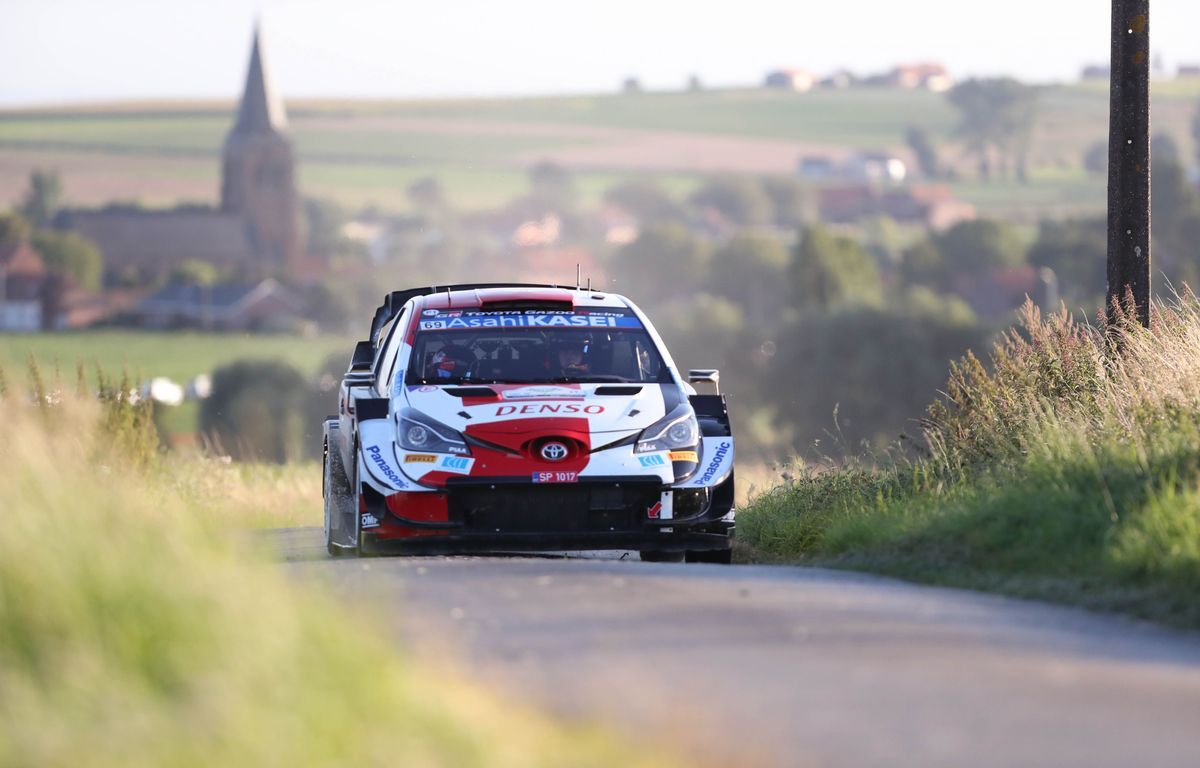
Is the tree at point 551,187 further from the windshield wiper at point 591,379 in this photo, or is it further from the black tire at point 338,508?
the windshield wiper at point 591,379

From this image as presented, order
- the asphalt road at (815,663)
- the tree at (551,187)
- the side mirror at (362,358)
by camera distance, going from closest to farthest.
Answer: the asphalt road at (815,663)
the side mirror at (362,358)
the tree at (551,187)

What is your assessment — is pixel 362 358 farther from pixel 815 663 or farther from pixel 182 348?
pixel 182 348

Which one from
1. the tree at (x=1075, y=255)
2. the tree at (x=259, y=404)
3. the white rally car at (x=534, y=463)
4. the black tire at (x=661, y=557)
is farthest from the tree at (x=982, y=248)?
the white rally car at (x=534, y=463)

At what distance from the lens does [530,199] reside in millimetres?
191375

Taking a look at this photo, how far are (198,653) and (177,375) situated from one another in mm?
123944

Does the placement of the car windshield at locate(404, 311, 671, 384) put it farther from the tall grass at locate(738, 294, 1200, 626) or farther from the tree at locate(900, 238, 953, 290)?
the tree at locate(900, 238, 953, 290)

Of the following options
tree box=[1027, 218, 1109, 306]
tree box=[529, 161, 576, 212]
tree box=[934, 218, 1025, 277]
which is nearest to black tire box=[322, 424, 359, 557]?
tree box=[1027, 218, 1109, 306]

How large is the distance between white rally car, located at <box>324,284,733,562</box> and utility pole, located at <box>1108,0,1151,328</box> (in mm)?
3632

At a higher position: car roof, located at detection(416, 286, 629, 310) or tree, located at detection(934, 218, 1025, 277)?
car roof, located at detection(416, 286, 629, 310)

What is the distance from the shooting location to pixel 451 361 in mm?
12859

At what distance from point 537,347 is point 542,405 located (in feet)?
4.33

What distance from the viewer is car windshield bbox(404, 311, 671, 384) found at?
12781 mm

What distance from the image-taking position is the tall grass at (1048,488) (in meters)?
9.37

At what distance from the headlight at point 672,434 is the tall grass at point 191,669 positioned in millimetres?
4492
